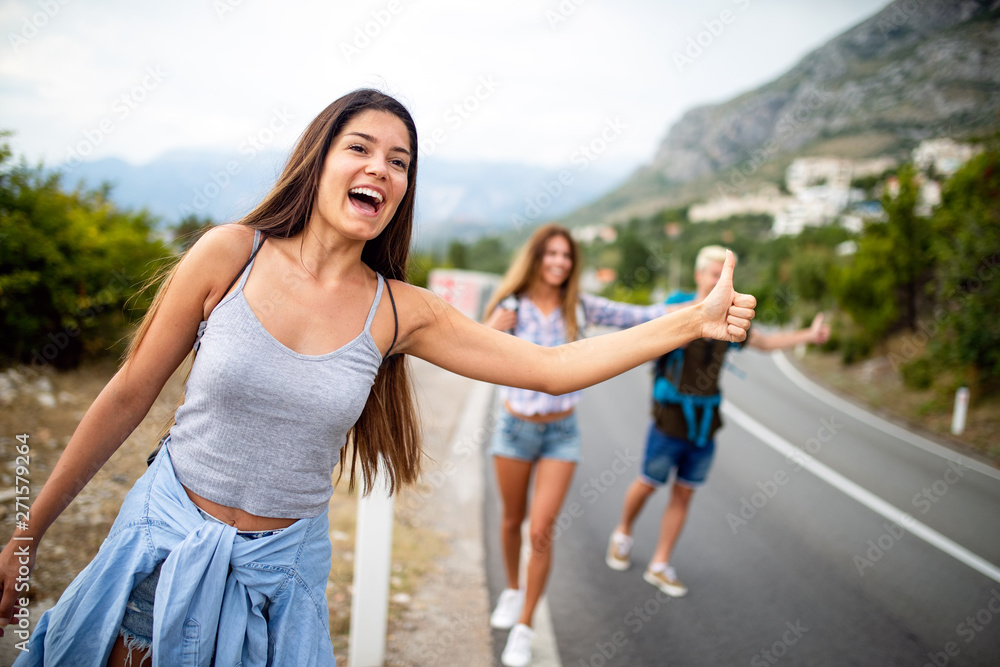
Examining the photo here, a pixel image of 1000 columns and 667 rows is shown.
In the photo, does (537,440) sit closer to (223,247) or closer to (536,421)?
(536,421)

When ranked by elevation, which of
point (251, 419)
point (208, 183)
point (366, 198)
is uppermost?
point (366, 198)

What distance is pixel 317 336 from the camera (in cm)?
163

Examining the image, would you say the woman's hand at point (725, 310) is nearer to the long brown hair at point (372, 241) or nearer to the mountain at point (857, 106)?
the long brown hair at point (372, 241)

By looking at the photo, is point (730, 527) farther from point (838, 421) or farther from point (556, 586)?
point (838, 421)

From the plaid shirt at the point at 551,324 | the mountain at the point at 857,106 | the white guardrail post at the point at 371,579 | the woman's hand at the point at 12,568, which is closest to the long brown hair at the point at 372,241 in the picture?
the woman's hand at the point at 12,568

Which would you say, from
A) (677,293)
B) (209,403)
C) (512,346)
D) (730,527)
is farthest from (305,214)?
(730,527)

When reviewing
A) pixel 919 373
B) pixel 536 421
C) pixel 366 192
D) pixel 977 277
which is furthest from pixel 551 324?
pixel 919 373

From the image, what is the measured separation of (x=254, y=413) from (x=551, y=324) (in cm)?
253

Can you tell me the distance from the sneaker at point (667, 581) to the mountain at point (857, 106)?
1017cm

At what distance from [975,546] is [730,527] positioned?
2.10 meters

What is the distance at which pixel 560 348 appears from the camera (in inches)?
76.7

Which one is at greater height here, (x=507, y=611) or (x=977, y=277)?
(x=977, y=277)

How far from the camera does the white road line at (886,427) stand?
8.30m

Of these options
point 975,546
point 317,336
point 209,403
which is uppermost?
point 317,336
